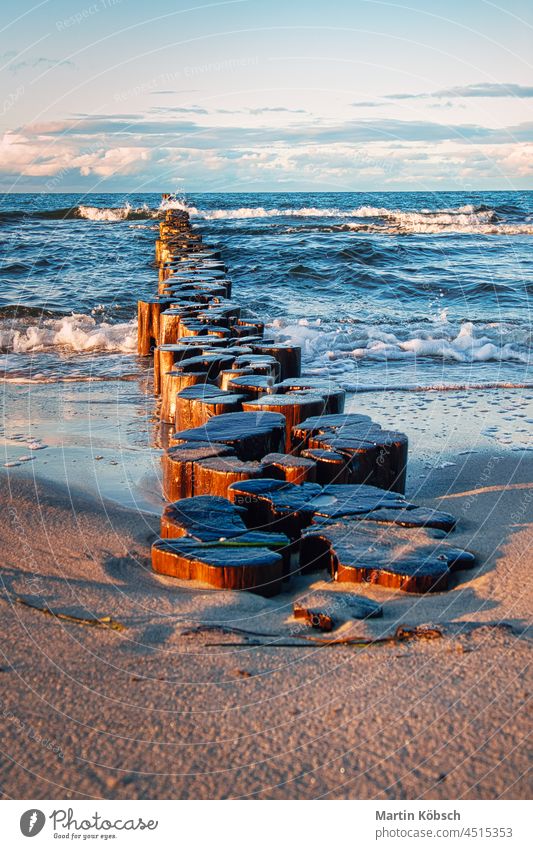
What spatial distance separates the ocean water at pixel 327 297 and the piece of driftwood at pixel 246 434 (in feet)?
13.0

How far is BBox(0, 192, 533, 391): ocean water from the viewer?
950 cm

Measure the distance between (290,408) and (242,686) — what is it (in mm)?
2254

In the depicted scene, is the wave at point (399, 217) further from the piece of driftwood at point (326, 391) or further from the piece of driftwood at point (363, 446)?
the piece of driftwood at point (363, 446)

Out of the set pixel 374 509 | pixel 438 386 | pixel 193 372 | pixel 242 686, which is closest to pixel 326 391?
pixel 193 372

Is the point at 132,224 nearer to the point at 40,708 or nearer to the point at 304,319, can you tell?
the point at 304,319

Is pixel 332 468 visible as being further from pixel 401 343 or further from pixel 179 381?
pixel 401 343

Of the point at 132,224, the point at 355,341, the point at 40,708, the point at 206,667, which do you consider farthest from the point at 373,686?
the point at 132,224

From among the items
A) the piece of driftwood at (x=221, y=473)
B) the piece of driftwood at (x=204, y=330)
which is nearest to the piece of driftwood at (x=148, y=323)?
the piece of driftwood at (x=204, y=330)

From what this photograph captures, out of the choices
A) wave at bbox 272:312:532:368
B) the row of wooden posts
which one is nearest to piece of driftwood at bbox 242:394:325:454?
the row of wooden posts

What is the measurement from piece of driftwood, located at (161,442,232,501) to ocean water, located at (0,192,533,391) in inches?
170

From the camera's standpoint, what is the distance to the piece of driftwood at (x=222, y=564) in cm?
301

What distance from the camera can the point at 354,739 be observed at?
2.03 metres

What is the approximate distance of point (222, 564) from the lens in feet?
9.87
